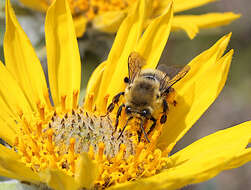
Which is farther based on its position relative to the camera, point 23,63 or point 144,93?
point 23,63

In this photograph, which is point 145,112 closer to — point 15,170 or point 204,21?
point 15,170

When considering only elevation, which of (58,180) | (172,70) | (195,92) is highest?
(172,70)

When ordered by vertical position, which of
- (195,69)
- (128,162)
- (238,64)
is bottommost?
(128,162)

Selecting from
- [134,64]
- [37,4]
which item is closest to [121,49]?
[134,64]

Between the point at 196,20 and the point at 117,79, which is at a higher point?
the point at 196,20

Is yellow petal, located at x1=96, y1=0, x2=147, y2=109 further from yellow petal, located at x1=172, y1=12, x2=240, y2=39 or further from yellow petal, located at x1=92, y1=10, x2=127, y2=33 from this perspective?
yellow petal, located at x1=172, y1=12, x2=240, y2=39

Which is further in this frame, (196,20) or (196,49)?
(196,49)

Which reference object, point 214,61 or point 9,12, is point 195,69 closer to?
point 214,61

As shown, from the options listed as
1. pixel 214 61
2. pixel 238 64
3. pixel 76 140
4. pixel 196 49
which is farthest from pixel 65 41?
pixel 238 64
